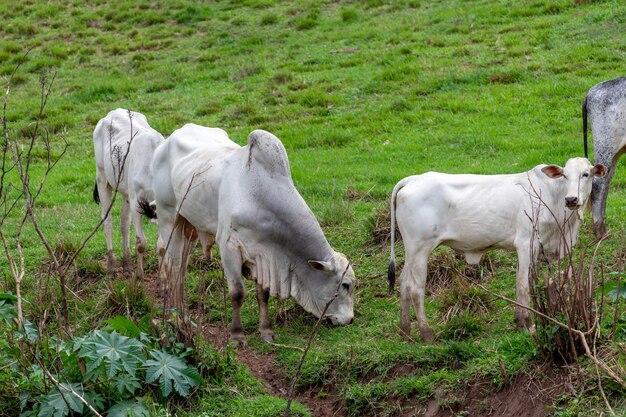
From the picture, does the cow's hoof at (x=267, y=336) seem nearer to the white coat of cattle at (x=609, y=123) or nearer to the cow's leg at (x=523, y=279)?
the cow's leg at (x=523, y=279)

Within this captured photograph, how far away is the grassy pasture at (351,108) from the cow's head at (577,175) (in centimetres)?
58

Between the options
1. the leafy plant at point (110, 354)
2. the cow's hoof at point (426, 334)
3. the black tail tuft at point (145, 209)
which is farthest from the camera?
the black tail tuft at point (145, 209)

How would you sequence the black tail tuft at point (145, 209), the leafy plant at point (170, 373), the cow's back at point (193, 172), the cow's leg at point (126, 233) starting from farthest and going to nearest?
the cow's leg at point (126, 233), the black tail tuft at point (145, 209), the cow's back at point (193, 172), the leafy plant at point (170, 373)

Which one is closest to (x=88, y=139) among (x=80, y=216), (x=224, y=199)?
(x=80, y=216)

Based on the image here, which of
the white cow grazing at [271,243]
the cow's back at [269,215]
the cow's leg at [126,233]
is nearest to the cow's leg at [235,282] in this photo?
the white cow grazing at [271,243]

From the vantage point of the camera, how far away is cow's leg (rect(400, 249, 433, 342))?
780 cm

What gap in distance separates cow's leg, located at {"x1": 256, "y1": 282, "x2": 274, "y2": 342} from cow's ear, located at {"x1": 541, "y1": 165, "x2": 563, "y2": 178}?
8.08 feet

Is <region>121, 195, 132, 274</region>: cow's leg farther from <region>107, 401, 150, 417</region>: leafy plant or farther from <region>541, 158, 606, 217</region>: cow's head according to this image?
<region>541, 158, 606, 217</region>: cow's head

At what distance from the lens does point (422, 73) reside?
1616cm

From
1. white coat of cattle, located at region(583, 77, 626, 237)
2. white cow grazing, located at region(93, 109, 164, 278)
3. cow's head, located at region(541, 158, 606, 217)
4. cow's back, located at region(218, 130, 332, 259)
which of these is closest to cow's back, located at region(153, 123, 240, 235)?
cow's back, located at region(218, 130, 332, 259)

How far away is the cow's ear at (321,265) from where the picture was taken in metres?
8.24

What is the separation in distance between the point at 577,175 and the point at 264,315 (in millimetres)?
2771

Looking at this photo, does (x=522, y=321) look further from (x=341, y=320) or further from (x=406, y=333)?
(x=341, y=320)

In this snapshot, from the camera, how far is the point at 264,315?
8445 millimetres
